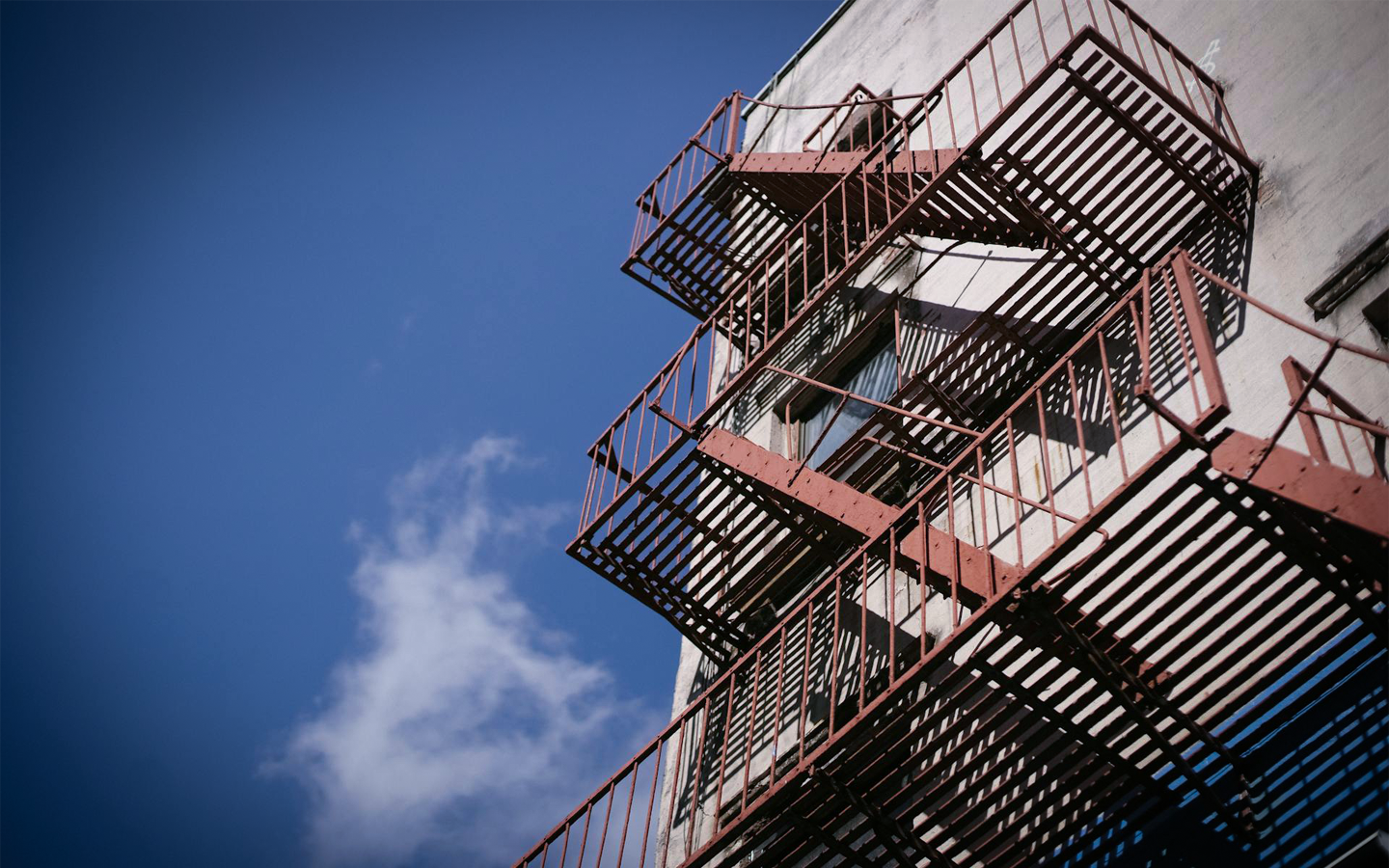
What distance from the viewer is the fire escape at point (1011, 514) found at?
8016 mm

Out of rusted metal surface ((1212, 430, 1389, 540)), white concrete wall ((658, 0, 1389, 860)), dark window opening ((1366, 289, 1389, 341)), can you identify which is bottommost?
rusted metal surface ((1212, 430, 1389, 540))

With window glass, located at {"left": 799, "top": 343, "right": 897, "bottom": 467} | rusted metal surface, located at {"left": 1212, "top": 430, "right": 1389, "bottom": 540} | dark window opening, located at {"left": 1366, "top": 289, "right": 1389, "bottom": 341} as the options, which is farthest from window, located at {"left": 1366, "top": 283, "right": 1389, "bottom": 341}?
window glass, located at {"left": 799, "top": 343, "right": 897, "bottom": 467}

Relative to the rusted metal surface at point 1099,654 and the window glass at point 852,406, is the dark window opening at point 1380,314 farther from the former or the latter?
the window glass at point 852,406

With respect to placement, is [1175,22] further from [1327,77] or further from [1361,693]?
[1361,693]

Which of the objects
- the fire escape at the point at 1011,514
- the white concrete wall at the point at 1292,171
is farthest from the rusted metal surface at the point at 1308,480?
the white concrete wall at the point at 1292,171

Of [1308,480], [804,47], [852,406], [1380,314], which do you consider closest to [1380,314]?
[1380,314]

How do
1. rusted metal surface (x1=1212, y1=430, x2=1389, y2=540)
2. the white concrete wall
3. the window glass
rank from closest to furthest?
rusted metal surface (x1=1212, y1=430, x2=1389, y2=540)
the white concrete wall
the window glass

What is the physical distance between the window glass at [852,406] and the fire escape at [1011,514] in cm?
26

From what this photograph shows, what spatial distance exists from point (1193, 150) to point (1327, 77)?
1.28 metres

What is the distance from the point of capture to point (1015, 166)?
11.9 m

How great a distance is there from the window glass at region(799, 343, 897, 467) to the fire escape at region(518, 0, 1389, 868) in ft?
0.84

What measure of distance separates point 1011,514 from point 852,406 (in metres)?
3.57

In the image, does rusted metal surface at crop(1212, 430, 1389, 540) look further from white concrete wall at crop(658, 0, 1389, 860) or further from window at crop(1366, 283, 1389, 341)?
window at crop(1366, 283, 1389, 341)

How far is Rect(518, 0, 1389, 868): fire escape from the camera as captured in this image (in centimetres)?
802
